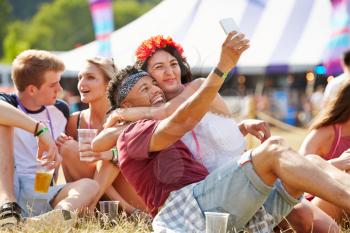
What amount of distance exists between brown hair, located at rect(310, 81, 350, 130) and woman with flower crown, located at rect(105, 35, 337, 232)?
0.49 metres

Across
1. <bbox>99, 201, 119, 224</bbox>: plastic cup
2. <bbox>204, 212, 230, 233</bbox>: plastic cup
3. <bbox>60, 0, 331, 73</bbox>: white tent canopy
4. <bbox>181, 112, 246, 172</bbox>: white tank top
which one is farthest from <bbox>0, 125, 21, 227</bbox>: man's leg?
<bbox>60, 0, 331, 73</bbox>: white tent canopy

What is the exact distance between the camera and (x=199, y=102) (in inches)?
126

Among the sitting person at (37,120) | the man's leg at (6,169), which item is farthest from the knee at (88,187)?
the man's leg at (6,169)

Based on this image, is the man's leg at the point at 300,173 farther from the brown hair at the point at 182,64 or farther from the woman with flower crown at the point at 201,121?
the brown hair at the point at 182,64

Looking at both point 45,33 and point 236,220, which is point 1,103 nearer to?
point 236,220

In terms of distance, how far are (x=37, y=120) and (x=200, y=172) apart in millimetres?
1427

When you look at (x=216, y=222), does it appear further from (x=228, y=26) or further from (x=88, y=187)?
(x=88, y=187)

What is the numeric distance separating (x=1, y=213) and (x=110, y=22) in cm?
667

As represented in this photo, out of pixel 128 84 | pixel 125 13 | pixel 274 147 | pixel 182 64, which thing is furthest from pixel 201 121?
pixel 125 13

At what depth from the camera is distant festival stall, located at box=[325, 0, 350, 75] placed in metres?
8.38

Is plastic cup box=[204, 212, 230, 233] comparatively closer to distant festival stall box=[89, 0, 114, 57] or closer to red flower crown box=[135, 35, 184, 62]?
red flower crown box=[135, 35, 184, 62]

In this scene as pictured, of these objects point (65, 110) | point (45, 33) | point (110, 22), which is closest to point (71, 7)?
point (45, 33)

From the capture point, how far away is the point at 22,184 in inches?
179

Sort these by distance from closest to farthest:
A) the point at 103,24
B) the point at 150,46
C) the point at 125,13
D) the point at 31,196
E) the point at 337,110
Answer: the point at 150,46
the point at 337,110
the point at 31,196
the point at 103,24
the point at 125,13
